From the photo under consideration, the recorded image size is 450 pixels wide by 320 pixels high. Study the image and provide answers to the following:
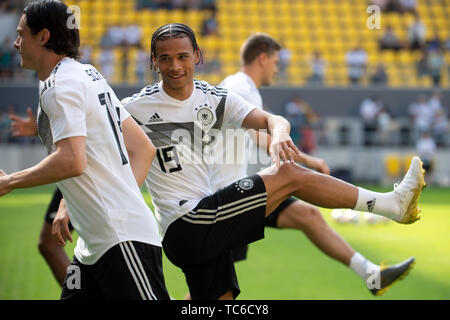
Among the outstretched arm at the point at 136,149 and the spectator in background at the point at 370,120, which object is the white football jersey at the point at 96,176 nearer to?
the outstretched arm at the point at 136,149

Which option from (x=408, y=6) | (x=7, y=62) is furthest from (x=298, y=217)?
(x=408, y=6)

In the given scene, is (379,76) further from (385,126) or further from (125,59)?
(125,59)

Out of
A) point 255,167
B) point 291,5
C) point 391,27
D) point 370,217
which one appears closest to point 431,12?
point 391,27

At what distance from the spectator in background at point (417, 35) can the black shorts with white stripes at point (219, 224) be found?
21310 millimetres

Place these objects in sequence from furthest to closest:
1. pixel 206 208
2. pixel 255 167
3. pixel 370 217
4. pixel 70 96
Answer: pixel 370 217, pixel 255 167, pixel 206 208, pixel 70 96

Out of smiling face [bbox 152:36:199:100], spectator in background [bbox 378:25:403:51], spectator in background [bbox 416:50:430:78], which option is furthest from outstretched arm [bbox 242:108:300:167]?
spectator in background [bbox 378:25:403:51]

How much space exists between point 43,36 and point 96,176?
2.64ft

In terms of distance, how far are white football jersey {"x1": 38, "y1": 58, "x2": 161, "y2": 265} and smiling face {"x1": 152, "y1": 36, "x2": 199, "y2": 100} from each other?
2.75 ft

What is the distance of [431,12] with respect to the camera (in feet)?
85.3

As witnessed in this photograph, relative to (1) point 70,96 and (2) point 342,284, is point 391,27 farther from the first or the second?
(1) point 70,96

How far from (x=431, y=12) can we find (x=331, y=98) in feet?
24.8

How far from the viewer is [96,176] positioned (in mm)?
3305

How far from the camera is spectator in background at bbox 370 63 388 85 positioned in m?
21.6

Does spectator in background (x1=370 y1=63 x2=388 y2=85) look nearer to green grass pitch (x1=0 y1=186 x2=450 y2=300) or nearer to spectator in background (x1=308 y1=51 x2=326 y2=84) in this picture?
spectator in background (x1=308 y1=51 x2=326 y2=84)
